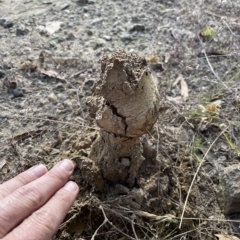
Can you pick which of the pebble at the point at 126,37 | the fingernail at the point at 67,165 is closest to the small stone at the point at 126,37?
the pebble at the point at 126,37

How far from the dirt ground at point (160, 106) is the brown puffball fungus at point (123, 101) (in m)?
0.20

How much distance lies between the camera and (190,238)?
1865mm

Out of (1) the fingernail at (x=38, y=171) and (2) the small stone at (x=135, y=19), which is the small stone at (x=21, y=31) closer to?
(2) the small stone at (x=135, y=19)

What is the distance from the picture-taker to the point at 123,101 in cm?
157

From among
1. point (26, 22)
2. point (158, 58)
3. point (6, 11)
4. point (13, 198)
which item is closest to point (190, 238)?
point (13, 198)

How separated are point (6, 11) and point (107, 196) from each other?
222 centimetres

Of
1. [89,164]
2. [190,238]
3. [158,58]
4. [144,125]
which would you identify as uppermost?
[144,125]

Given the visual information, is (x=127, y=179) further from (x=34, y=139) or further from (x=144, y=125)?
(x=34, y=139)

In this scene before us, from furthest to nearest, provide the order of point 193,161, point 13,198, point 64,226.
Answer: point 193,161 → point 64,226 → point 13,198

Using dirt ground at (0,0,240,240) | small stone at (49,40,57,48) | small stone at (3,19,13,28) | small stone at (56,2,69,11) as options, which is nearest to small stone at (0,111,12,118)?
dirt ground at (0,0,240,240)

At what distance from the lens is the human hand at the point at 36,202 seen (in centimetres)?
152

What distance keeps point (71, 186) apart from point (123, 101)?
41 centimetres

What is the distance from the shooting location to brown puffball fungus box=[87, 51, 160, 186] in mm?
1527

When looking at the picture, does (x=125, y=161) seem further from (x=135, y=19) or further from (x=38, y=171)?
(x=135, y=19)
